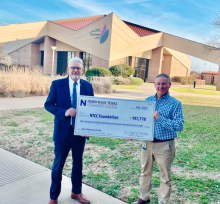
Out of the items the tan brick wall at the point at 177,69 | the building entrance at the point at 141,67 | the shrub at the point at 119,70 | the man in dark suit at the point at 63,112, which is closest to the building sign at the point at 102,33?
the shrub at the point at 119,70

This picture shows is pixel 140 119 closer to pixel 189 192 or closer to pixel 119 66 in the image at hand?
pixel 189 192

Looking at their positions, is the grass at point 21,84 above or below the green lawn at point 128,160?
above

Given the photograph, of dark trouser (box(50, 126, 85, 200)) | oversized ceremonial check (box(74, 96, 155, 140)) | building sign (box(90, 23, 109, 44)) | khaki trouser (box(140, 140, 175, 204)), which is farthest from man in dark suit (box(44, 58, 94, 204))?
building sign (box(90, 23, 109, 44))

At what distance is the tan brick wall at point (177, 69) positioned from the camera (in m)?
42.1

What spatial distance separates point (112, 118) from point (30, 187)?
1738 mm

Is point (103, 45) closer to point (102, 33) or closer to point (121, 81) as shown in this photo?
point (102, 33)

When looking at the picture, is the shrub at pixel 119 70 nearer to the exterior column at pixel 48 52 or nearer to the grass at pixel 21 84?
the exterior column at pixel 48 52

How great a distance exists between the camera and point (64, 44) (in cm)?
3853

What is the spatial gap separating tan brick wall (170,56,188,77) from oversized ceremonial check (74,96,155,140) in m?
40.9

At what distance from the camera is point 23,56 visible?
42531mm

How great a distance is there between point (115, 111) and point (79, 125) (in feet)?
1.69

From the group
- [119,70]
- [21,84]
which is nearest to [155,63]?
[119,70]

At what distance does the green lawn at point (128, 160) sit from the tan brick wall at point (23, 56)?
37194 millimetres

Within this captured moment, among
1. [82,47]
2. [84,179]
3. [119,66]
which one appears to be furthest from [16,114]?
[82,47]
